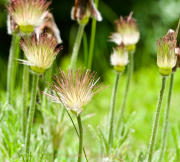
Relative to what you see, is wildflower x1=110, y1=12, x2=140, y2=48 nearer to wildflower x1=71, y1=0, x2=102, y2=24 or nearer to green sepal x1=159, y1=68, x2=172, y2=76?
wildflower x1=71, y1=0, x2=102, y2=24

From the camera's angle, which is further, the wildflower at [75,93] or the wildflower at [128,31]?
the wildflower at [128,31]

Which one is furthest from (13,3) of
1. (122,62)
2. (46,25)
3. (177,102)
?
(177,102)

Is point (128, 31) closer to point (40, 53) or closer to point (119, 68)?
point (119, 68)

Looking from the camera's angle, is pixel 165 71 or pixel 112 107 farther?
pixel 112 107

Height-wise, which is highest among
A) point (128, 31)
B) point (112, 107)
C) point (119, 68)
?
point (128, 31)

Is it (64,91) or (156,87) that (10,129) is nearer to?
(64,91)

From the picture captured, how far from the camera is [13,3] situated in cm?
64

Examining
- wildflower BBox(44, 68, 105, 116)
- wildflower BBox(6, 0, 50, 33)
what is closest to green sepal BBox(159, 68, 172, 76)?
wildflower BBox(44, 68, 105, 116)

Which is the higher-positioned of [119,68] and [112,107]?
[119,68]

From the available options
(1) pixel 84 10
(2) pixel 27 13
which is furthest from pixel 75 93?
(1) pixel 84 10

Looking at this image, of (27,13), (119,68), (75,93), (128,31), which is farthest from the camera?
(128,31)

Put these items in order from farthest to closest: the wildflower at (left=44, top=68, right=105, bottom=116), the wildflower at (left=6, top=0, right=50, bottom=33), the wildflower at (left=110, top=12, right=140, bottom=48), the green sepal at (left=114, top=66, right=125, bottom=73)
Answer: the wildflower at (left=110, top=12, right=140, bottom=48) → the green sepal at (left=114, top=66, right=125, bottom=73) → the wildflower at (left=6, top=0, right=50, bottom=33) → the wildflower at (left=44, top=68, right=105, bottom=116)

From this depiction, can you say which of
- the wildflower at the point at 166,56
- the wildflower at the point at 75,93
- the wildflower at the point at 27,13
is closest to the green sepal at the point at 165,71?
the wildflower at the point at 166,56

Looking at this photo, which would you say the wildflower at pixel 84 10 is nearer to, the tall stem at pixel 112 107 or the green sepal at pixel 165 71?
the tall stem at pixel 112 107
